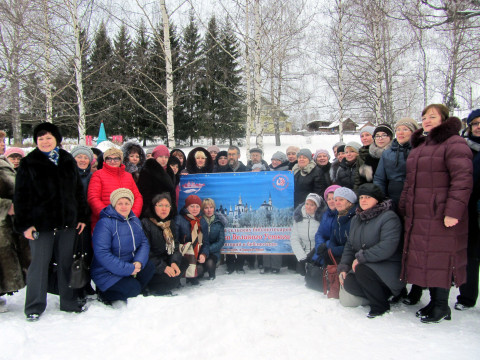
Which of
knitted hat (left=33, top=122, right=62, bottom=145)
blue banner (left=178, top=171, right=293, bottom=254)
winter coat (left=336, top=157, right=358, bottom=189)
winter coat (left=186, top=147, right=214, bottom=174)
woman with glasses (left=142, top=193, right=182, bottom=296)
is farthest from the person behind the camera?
winter coat (left=186, top=147, right=214, bottom=174)

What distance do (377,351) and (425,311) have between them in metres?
0.98

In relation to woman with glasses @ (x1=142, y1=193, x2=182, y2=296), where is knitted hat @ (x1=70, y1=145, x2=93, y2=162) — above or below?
above

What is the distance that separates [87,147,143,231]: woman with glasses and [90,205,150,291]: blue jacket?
0.29 m

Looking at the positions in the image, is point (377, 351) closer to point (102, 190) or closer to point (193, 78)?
point (102, 190)

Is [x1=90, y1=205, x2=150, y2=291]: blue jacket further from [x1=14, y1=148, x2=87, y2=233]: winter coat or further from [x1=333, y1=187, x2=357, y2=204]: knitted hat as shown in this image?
[x1=333, y1=187, x2=357, y2=204]: knitted hat

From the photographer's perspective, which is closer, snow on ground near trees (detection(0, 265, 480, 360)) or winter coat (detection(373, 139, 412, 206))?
snow on ground near trees (detection(0, 265, 480, 360))

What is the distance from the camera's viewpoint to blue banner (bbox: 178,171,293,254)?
5.55m

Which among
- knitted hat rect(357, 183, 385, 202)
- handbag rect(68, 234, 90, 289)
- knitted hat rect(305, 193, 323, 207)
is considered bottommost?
handbag rect(68, 234, 90, 289)

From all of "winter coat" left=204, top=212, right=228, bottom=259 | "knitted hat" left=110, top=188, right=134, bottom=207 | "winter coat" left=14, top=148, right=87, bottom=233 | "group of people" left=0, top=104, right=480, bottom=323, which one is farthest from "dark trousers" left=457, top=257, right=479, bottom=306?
"winter coat" left=14, top=148, right=87, bottom=233

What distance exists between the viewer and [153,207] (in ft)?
15.8

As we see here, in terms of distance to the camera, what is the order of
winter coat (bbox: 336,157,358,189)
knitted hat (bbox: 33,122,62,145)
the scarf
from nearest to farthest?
knitted hat (bbox: 33,122,62,145) → the scarf → winter coat (bbox: 336,157,358,189)

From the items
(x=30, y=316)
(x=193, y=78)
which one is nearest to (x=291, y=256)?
(x=30, y=316)

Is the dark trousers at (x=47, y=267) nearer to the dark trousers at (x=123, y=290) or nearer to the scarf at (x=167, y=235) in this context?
the dark trousers at (x=123, y=290)

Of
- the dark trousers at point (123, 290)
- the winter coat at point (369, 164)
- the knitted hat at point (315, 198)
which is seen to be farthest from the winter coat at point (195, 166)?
the winter coat at point (369, 164)
